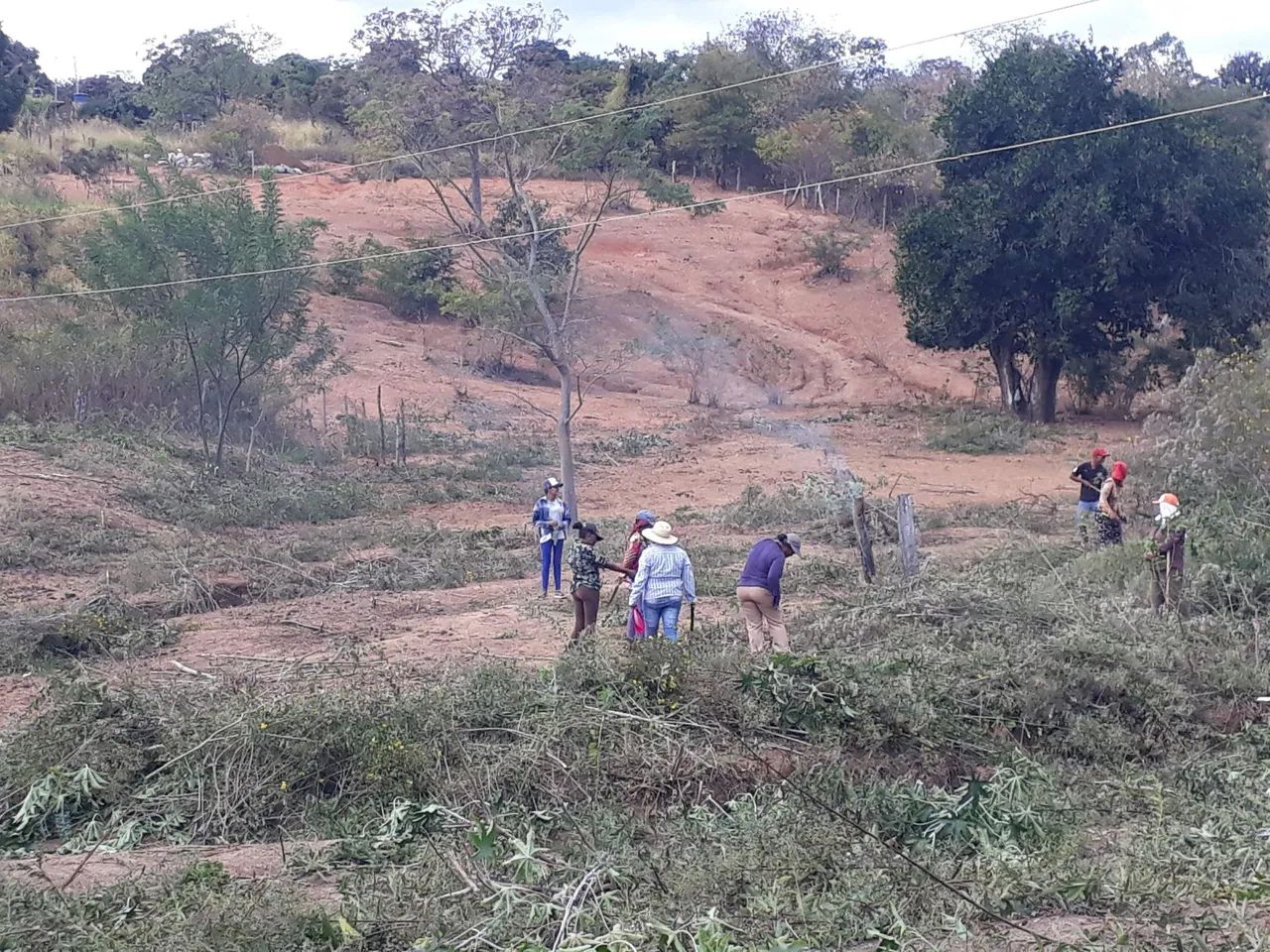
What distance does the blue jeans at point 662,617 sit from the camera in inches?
432

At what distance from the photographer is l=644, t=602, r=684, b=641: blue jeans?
36.0 ft

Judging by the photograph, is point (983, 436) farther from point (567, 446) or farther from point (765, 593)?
point (765, 593)

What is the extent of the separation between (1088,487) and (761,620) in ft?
21.8

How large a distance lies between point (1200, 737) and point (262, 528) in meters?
13.5

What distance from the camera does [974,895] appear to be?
6625 millimetres

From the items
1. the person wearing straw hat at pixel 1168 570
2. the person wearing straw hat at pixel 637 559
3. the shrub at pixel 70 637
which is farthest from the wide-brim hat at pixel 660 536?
the shrub at pixel 70 637

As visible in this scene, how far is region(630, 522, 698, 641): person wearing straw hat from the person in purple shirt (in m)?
0.47

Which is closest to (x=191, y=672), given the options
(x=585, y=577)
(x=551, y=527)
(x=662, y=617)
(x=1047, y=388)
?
(x=585, y=577)

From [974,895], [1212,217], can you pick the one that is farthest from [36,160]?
[974,895]

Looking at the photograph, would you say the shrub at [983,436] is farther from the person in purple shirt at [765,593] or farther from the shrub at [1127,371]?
the person in purple shirt at [765,593]

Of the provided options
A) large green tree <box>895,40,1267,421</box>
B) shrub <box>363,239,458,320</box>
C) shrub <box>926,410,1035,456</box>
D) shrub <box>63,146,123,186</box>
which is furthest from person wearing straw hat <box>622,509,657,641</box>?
shrub <box>63,146,123,186</box>

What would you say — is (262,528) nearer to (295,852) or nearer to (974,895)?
(295,852)

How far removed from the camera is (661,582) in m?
10.9

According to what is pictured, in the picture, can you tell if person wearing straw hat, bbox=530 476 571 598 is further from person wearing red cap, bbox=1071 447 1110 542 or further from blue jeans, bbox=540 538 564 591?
person wearing red cap, bbox=1071 447 1110 542
